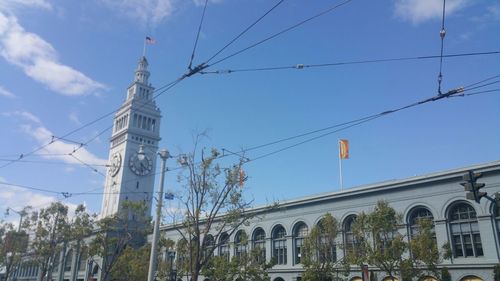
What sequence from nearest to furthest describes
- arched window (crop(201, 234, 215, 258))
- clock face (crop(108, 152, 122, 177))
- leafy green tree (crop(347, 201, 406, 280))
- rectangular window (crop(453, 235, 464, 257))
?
1. arched window (crop(201, 234, 215, 258))
2. leafy green tree (crop(347, 201, 406, 280))
3. rectangular window (crop(453, 235, 464, 257))
4. clock face (crop(108, 152, 122, 177))

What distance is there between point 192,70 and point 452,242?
81.3ft

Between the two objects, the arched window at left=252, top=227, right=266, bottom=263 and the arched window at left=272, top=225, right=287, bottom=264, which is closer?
the arched window at left=272, top=225, right=287, bottom=264

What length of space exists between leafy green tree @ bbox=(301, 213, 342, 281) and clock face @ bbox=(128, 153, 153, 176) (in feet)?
182

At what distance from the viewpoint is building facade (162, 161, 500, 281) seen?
29.6m

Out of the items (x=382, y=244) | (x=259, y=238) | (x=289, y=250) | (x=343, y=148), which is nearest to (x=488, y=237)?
(x=382, y=244)

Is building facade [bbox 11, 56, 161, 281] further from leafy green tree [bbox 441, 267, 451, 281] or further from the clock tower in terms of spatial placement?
leafy green tree [bbox 441, 267, 451, 281]

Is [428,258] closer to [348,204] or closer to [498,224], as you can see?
[498,224]

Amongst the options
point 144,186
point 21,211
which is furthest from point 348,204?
point 144,186

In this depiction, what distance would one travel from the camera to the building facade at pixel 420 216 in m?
29.6

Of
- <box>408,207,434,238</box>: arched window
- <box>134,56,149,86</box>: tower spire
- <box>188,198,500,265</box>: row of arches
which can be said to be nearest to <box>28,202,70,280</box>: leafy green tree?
<box>188,198,500,265</box>: row of arches

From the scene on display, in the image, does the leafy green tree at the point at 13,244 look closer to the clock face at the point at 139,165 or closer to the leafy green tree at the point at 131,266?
the leafy green tree at the point at 131,266

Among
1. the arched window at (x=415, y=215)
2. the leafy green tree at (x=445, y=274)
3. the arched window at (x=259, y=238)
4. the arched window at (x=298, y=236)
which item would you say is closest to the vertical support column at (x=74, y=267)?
the arched window at (x=259, y=238)

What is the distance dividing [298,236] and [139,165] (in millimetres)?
49903

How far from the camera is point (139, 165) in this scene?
277 feet
